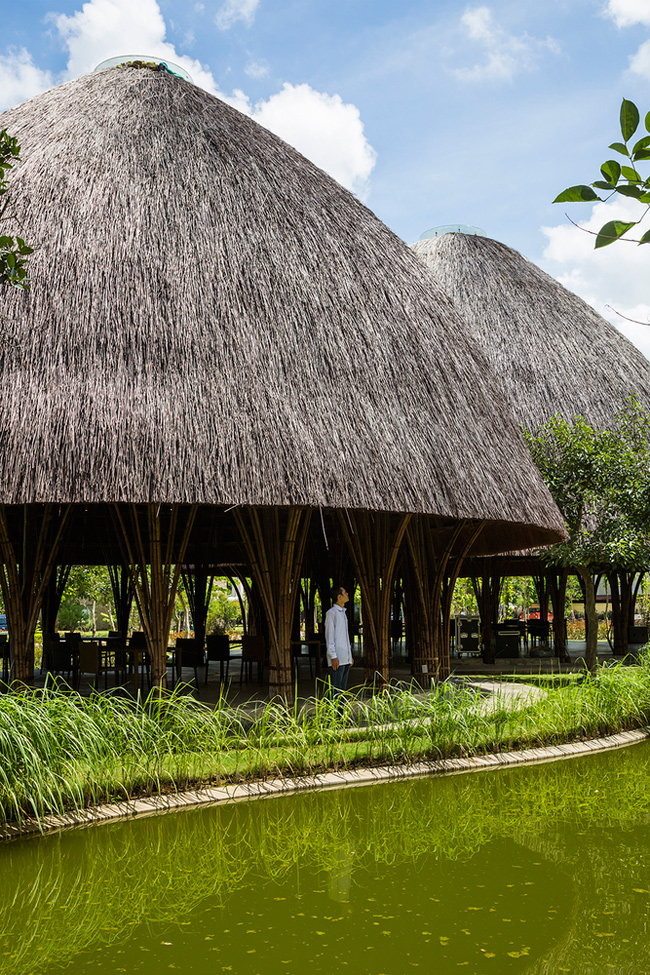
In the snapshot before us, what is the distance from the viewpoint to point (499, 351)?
15594 mm

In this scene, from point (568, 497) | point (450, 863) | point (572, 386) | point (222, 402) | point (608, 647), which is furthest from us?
point (608, 647)

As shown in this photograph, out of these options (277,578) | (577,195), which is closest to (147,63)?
(277,578)

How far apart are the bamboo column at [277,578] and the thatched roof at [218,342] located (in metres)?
1.12

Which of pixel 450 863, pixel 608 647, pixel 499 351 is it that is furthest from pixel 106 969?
pixel 608 647

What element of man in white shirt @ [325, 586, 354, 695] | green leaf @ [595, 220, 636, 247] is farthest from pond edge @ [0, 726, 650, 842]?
green leaf @ [595, 220, 636, 247]

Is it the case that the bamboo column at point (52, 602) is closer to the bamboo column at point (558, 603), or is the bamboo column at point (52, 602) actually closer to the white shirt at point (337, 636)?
the white shirt at point (337, 636)

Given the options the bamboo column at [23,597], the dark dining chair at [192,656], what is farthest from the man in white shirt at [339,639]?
the dark dining chair at [192,656]

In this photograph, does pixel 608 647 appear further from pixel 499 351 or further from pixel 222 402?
pixel 222 402

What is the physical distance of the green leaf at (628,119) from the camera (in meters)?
1.68

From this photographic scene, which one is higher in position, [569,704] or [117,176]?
[117,176]

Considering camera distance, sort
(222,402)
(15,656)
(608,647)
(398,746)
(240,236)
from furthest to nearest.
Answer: (608,647), (240,236), (15,656), (222,402), (398,746)

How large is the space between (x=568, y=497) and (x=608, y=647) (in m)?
9.56

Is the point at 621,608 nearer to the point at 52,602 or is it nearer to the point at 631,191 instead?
the point at 52,602

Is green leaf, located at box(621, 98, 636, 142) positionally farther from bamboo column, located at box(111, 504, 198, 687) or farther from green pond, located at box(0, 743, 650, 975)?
bamboo column, located at box(111, 504, 198, 687)
